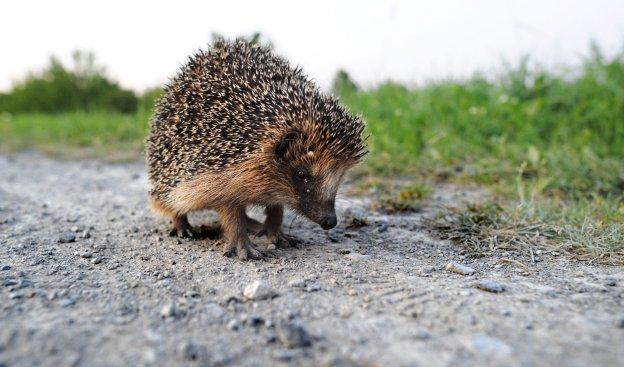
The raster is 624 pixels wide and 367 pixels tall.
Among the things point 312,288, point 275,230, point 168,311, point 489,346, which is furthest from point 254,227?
point 489,346

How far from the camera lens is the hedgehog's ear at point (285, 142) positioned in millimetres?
3785

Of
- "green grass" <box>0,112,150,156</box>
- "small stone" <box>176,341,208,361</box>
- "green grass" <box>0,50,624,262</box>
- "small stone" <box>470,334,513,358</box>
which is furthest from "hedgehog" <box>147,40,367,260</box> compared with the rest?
"green grass" <box>0,112,150,156</box>

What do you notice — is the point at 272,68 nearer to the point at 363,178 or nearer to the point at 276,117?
the point at 276,117

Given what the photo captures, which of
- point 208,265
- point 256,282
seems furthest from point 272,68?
point 256,282

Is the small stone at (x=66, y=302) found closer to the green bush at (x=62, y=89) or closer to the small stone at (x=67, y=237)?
the small stone at (x=67, y=237)

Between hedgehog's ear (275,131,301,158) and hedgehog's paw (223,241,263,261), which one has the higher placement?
hedgehog's ear (275,131,301,158)

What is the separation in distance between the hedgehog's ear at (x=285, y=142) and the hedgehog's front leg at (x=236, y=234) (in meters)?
0.55

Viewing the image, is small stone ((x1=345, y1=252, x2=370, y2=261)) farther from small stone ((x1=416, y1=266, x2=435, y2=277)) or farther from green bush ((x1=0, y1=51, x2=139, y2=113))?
green bush ((x1=0, y1=51, x2=139, y2=113))

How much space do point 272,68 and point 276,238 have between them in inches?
52.5

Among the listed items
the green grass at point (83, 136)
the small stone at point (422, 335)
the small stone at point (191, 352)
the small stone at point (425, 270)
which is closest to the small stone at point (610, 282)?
the small stone at point (425, 270)

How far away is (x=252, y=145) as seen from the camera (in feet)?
12.6

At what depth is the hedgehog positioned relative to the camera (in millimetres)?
3828

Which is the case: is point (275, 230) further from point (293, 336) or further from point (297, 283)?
point (293, 336)

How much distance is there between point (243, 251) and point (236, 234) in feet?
0.65
